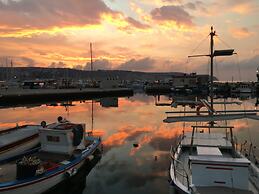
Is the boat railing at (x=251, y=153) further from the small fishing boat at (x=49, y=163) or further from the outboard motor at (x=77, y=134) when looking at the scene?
the outboard motor at (x=77, y=134)

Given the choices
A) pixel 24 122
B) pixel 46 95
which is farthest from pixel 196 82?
pixel 24 122

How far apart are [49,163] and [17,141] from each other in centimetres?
566

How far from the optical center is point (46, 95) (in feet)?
275

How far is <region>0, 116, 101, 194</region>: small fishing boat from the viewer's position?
48.1ft

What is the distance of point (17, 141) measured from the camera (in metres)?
21.8

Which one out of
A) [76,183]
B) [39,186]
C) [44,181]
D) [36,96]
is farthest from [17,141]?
[36,96]

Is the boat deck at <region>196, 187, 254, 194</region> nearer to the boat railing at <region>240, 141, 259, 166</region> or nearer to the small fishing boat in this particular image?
the boat railing at <region>240, 141, 259, 166</region>

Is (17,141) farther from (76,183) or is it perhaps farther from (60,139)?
(76,183)

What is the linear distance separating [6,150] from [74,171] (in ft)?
18.2

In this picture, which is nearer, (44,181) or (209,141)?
(44,181)

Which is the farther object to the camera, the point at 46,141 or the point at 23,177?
the point at 46,141

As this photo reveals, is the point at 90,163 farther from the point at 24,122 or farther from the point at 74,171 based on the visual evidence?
the point at 24,122

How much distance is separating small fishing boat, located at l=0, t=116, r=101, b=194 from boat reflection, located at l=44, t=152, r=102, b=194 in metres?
0.52

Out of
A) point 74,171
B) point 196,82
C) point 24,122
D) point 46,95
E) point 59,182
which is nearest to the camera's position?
point 59,182
